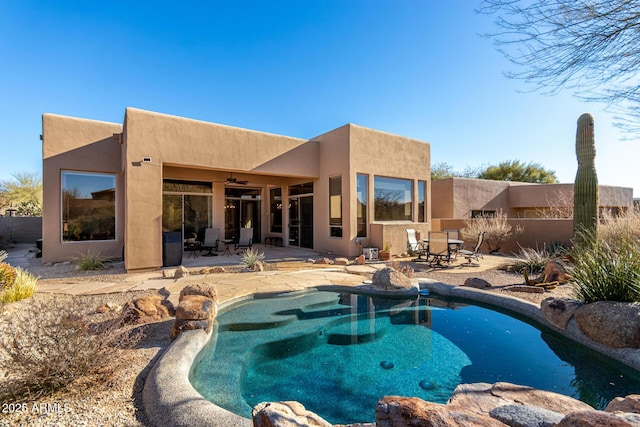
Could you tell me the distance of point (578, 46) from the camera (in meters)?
4.16

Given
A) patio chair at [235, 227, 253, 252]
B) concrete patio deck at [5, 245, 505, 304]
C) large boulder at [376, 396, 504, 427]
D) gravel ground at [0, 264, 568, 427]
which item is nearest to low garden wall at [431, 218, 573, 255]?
concrete patio deck at [5, 245, 505, 304]

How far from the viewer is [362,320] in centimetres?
507

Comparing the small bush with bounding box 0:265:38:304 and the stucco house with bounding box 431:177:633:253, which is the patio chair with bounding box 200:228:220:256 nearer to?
the small bush with bounding box 0:265:38:304

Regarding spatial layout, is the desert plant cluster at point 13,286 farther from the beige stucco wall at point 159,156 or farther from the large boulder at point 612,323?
the large boulder at point 612,323

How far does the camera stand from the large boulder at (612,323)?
3324 mm

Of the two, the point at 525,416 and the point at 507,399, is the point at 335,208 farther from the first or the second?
the point at 525,416

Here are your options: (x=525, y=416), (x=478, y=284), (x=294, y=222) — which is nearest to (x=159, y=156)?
(x=294, y=222)

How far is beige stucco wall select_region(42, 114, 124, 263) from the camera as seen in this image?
28.2 feet

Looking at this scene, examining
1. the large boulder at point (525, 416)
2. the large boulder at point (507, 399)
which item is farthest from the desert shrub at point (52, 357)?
the large boulder at point (525, 416)

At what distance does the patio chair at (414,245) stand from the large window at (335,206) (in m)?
2.54

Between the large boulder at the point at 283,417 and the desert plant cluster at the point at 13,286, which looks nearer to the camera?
the large boulder at the point at 283,417

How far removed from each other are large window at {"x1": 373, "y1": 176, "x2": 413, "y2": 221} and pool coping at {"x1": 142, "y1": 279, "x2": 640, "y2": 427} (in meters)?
6.20

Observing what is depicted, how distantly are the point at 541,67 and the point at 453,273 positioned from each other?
513cm

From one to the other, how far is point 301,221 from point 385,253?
390 cm
